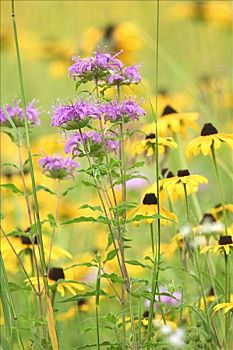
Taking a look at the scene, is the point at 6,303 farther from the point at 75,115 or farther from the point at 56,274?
the point at 56,274

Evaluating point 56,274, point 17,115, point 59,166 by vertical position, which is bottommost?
point 56,274

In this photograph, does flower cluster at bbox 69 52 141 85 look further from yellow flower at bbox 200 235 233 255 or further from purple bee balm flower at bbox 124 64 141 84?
yellow flower at bbox 200 235 233 255

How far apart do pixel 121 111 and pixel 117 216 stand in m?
0.20

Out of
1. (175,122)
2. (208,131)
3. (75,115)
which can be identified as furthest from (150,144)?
(75,115)

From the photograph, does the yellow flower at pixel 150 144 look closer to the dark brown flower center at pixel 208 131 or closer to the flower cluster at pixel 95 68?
the dark brown flower center at pixel 208 131

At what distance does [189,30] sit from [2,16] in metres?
1.58

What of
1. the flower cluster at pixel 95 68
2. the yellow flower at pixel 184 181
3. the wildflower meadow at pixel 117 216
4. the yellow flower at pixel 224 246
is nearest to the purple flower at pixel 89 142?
the wildflower meadow at pixel 117 216

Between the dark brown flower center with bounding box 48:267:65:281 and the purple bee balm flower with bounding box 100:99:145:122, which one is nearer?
the purple bee balm flower with bounding box 100:99:145:122

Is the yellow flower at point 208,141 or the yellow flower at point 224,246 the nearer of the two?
the yellow flower at point 224,246

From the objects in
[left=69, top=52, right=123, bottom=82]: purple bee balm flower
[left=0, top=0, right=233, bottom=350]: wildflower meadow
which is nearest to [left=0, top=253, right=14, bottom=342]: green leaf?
[left=0, top=0, right=233, bottom=350]: wildflower meadow

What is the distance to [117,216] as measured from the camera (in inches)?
64.5

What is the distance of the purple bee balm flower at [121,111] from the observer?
64.1 inches

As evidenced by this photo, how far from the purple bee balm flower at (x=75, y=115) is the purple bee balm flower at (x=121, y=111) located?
0.05 m

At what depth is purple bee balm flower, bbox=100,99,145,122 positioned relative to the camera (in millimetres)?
1627
